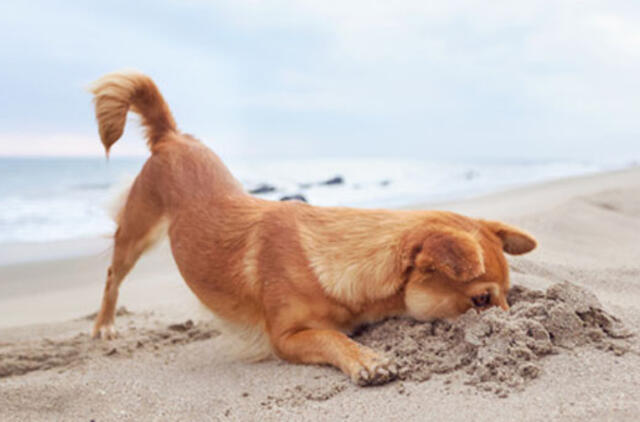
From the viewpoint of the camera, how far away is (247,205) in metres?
3.65

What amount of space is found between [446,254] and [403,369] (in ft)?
1.92

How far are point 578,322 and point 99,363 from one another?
3.01 meters

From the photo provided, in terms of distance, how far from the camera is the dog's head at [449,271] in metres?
2.63

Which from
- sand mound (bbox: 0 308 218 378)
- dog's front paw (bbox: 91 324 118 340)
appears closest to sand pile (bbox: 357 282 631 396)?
sand mound (bbox: 0 308 218 378)

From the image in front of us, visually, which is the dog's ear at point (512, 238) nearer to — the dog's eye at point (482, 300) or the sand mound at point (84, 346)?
the dog's eye at point (482, 300)

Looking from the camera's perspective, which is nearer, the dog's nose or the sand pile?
the sand pile

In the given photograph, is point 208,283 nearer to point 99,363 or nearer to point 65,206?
point 99,363

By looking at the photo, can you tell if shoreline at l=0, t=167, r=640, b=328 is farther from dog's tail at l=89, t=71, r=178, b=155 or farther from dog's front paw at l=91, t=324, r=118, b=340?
dog's tail at l=89, t=71, r=178, b=155

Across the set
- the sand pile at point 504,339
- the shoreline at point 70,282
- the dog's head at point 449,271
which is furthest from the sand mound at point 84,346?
the dog's head at point 449,271

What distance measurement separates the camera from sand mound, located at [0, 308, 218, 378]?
377 centimetres

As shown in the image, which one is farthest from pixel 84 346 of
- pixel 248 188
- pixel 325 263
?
pixel 248 188

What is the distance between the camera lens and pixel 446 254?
8.56ft

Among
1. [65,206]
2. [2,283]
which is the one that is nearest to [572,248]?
[2,283]

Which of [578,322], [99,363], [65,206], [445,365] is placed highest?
[578,322]
